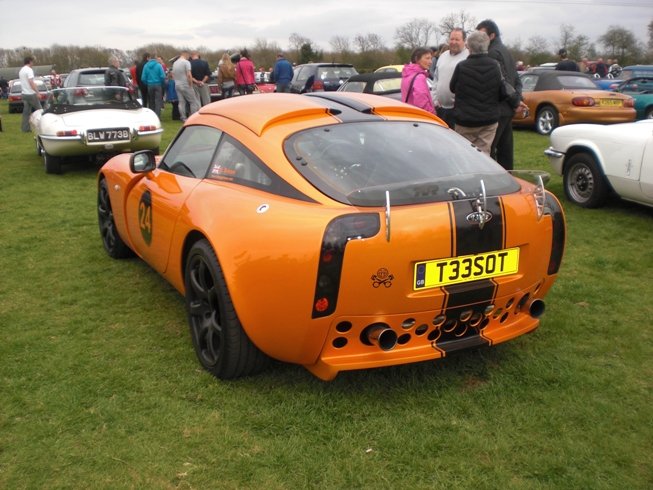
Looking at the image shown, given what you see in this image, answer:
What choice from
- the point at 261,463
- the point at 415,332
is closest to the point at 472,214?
the point at 415,332

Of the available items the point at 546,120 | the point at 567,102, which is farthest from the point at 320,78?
the point at 567,102

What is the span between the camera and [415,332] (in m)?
2.80

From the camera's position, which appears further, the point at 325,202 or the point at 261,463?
the point at 325,202

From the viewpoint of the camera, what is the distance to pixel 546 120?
41.7ft

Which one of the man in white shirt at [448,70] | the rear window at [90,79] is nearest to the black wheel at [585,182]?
the man in white shirt at [448,70]

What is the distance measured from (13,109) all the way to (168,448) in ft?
90.0

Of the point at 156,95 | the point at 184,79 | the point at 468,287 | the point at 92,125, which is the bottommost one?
the point at 468,287

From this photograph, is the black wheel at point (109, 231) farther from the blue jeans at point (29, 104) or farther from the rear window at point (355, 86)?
the blue jeans at point (29, 104)

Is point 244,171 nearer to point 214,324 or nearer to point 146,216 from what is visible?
point 214,324

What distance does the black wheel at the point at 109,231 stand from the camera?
5.14m

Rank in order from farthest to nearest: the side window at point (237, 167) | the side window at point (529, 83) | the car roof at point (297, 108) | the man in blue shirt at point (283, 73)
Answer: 1. the man in blue shirt at point (283, 73)
2. the side window at point (529, 83)
3. the car roof at point (297, 108)
4. the side window at point (237, 167)

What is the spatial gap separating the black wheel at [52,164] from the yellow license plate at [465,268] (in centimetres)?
845

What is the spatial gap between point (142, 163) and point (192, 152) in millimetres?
457

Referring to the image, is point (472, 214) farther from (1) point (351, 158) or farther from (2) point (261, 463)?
(2) point (261, 463)
